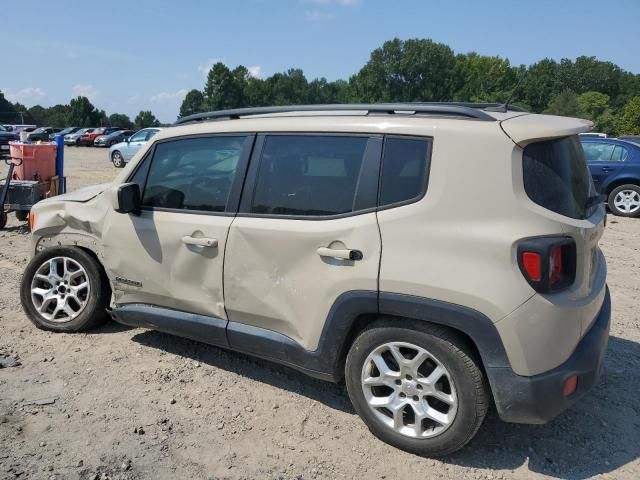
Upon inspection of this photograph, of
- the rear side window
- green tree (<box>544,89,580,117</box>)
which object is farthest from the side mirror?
green tree (<box>544,89,580,117</box>)

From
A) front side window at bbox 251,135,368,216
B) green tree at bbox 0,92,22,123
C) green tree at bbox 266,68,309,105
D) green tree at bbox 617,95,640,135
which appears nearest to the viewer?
front side window at bbox 251,135,368,216

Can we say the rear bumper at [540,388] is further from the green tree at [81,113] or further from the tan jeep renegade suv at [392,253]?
the green tree at [81,113]

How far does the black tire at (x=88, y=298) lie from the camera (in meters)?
4.21

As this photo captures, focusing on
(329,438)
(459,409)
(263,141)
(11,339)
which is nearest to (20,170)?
(11,339)

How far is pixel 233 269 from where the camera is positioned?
3.38 meters

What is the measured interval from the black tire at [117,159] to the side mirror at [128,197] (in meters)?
19.7

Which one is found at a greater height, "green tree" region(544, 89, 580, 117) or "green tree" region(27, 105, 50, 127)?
"green tree" region(544, 89, 580, 117)

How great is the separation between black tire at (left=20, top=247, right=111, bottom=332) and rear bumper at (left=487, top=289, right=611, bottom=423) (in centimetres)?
301

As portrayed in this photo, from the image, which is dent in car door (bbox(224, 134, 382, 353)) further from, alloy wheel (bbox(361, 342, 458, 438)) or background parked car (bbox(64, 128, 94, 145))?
background parked car (bbox(64, 128, 94, 145))

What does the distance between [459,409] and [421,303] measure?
58 centimetres

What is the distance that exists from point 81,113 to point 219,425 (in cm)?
8654

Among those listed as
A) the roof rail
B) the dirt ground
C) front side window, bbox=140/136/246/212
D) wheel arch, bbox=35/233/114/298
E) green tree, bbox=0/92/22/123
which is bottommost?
the dirt ground

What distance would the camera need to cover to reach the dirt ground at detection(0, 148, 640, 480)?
286cm

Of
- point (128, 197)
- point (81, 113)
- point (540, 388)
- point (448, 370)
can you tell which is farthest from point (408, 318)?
point (81, 113)
